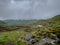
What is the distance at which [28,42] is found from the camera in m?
49.8

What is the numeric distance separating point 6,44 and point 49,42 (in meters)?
11.9

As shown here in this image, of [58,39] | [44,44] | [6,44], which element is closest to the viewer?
[44,44]

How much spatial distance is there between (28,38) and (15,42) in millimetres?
4564

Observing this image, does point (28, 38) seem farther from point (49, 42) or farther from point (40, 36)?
point (49, 42)

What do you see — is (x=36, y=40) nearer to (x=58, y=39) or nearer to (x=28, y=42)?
(x=28, y=42)

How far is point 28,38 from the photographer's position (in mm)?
53469

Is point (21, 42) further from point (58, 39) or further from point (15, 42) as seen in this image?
point (58, 39)

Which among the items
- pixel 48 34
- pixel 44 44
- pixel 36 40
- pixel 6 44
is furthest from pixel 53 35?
pixel 6 44

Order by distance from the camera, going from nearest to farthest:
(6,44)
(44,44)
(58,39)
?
(44,44)
(6,44)
(58,39)

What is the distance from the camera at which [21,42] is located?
49.6m

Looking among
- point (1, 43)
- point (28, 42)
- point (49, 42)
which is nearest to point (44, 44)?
point (49, 42)

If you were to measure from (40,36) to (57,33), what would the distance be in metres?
5.51

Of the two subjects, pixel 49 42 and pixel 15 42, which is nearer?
pixel 49 42

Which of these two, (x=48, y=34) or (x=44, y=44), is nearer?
(x=44, y=44)
